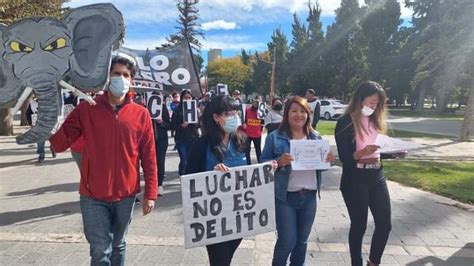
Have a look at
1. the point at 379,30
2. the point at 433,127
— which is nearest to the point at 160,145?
the point at 433,127

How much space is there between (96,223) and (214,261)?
91 centimetres

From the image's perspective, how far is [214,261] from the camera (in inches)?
126

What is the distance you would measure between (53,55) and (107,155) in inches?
30.8

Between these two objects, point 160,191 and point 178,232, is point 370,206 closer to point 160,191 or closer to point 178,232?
point 178,232

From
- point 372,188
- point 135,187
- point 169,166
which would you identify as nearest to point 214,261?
point 135,187

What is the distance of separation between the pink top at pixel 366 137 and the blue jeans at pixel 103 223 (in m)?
2.06

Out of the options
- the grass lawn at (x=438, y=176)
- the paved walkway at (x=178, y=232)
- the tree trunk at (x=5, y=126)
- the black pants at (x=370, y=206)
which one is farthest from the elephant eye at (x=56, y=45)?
the tree trunk at (x=5, y=126)

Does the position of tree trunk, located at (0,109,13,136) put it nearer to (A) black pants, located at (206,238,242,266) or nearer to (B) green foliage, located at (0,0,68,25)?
(B) green foliage, located at (0,0,68,25)

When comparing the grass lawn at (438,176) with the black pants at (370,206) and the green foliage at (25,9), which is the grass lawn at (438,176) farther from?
the green foliage at (25,9)

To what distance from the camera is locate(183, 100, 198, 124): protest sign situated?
8.10m

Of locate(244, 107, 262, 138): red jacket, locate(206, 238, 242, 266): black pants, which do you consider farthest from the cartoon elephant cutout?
locate(244, 107, 262, 138): red jacket

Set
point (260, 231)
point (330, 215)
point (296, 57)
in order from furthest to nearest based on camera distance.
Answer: point (296, 57) → point (330, 215) → point (260, 231)

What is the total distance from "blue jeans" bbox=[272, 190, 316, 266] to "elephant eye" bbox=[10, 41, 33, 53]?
220 cm

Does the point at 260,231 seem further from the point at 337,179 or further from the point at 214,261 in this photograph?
the point at 337,179
